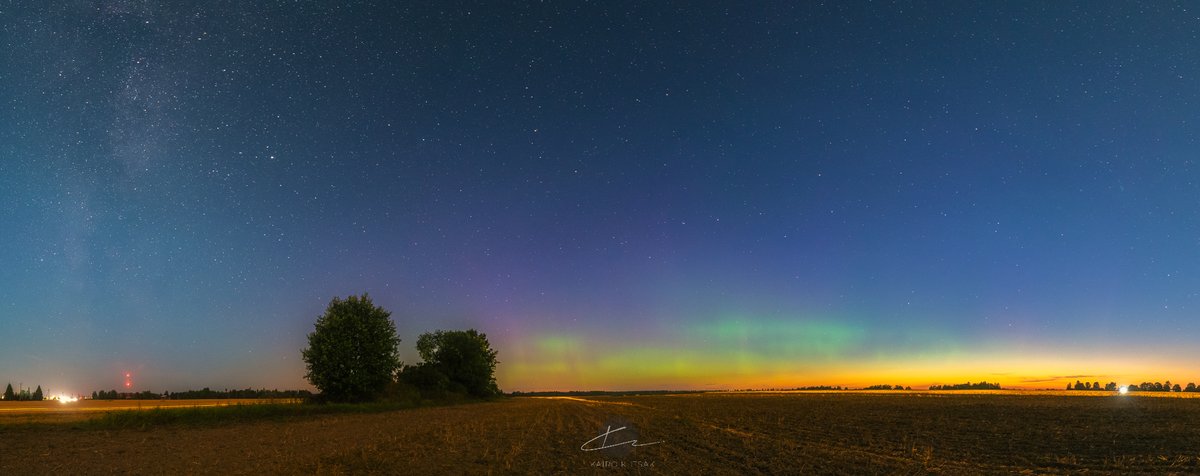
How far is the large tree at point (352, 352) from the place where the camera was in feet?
156

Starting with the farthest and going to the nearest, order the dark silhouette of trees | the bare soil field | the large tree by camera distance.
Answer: the dark silhouette of trees, the large tree, the bare soil field

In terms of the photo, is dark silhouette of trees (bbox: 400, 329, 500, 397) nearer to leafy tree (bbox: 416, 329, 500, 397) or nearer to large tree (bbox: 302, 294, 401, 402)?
leafy tree (bbox: 416, 329, 500, 397)

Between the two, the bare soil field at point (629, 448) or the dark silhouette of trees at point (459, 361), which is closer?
the bare soil field at point (629, 448)

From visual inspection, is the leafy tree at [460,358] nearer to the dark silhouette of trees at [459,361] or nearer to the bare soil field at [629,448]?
the dark silhouette of trees at [459,361]

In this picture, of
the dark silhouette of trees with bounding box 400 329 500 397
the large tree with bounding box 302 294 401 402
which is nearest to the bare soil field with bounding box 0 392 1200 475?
the large tree with bounding box 302 294 401 402

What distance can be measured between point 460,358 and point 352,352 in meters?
34.6

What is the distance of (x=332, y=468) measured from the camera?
49.0 ft

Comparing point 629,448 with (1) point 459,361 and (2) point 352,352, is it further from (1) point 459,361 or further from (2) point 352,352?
(1) point 459,361

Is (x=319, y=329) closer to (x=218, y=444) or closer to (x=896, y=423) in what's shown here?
(x=218, y=444)

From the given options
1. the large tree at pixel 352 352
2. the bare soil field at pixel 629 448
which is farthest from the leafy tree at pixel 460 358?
the bare soil field at pixel 629 448

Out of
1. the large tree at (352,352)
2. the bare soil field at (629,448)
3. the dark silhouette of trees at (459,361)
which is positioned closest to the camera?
the bare soil field at (629,448)

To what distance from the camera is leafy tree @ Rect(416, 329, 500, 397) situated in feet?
266

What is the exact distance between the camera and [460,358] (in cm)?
8225

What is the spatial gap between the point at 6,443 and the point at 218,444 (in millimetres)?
7743
